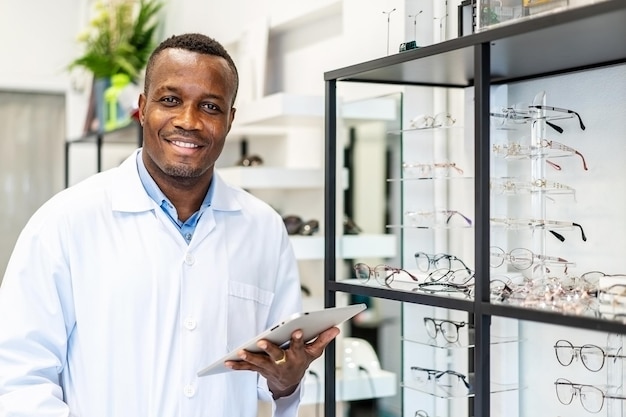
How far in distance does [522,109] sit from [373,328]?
121 cm

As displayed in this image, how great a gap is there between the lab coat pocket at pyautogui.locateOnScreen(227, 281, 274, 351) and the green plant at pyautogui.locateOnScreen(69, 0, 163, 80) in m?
2.63

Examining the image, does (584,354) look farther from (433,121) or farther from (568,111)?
(433,121)

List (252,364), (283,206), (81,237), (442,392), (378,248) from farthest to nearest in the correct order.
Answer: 1. (283,206)
2. (378,248)
3. (442,392)
4. (81,237)
5. (252,364)

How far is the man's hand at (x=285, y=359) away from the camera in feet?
5.64

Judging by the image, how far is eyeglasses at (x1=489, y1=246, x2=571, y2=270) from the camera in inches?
75.8

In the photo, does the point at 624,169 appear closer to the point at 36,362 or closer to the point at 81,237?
the point at 81,237

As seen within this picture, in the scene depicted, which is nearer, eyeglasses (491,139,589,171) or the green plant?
eyeglasses (491,139,589,171)

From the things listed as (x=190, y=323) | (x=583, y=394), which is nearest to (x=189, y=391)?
(x=190, y=323)

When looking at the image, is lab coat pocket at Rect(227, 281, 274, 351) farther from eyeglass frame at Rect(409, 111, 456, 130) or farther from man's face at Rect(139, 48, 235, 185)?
eyeglass frame at Rect(409, 111, 456, 130)

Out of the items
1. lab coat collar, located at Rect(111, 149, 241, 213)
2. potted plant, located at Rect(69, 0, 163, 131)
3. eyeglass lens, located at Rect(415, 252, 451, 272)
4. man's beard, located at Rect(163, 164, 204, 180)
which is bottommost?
eyeglass lens, located at Rect(415, 252, 451, 272)

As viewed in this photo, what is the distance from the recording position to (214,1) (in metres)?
3.88

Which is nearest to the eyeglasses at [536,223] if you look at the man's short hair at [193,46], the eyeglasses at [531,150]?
the eyeglasses at [531,150]

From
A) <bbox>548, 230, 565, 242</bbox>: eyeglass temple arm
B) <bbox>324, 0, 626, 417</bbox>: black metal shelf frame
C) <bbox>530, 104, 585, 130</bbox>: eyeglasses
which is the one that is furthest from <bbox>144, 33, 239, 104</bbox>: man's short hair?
<bbox>548, 230, 565, 242</bbox>: eyeglass temple arm

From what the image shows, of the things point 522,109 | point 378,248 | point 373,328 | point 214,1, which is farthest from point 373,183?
point 214,1
